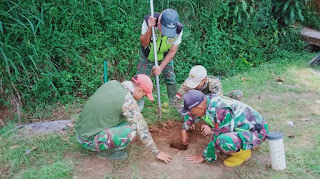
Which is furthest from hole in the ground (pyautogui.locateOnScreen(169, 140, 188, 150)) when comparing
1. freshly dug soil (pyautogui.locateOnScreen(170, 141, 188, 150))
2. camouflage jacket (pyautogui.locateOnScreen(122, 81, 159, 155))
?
camouflage jacket (pyautogui.locateOnScreen(122, 81, 159, 155))

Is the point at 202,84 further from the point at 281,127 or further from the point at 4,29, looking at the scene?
the point at 4,29

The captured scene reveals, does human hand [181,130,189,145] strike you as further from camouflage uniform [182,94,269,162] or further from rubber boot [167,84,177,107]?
rubber boot [167,84,177,107]

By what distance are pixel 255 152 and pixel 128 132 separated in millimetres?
1407

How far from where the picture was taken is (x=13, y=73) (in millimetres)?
4426

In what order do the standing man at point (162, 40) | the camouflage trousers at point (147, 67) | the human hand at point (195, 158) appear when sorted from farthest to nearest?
the camouflage trousers at point (147, 67)
the standing man at point (162, 40)
the human hand at point (195, 158)

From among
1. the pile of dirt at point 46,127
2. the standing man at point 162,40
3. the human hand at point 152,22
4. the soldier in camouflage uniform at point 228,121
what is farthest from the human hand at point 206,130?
the pile of dirt at point 46,127

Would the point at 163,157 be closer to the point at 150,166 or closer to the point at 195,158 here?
the point at 150,166

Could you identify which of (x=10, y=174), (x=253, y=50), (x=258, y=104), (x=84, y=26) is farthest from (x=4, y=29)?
(x=253, y=50)

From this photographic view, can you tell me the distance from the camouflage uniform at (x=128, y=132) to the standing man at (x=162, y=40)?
1.03 metres

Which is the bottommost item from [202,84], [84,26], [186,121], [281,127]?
[281,127]

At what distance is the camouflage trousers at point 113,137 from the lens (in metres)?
3.13

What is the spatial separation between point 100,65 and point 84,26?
627 mm

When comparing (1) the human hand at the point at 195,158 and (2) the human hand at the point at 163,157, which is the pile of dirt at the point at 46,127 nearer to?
(2) the human hand at the point at 163,157

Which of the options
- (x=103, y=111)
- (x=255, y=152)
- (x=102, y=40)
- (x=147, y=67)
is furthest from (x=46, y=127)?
(x=255, y=152)
